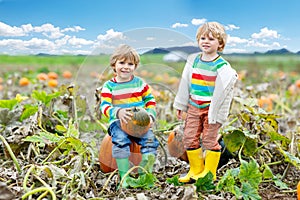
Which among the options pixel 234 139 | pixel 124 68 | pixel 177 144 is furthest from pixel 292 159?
pixel 124 68

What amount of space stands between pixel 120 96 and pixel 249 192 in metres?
0.71

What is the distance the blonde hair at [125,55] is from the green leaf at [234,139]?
2.11ft

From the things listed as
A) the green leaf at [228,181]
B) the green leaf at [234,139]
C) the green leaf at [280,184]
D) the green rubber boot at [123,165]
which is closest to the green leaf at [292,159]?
the green leaf at [280,184]

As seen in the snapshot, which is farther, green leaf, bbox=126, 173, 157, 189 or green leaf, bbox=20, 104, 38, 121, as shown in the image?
green leaf, bbox=20, 104, 38, 121

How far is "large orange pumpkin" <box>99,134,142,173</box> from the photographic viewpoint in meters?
2.60

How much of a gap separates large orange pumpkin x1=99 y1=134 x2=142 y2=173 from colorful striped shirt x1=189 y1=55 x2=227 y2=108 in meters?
0.35

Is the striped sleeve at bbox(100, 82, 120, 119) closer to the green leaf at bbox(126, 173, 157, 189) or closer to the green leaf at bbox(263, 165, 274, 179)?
the green leaf at bbox(126, 173, 157, 189)

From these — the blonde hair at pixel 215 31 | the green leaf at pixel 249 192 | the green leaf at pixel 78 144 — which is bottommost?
the green leaf at pixel 249 192

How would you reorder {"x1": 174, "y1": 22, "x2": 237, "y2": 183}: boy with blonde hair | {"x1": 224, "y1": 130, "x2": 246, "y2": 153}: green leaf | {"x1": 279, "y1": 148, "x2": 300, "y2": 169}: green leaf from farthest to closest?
{"x1": 224, "y1": 130, "x2": 246, "y2": 153}: green leaf → {"x1": 279, "y1": 148, "x2": 300, "y2": 169}: green leaf → {"x1": 174, "y1": 22, "x2": 237, "y2": 183}: boy with blonde hair

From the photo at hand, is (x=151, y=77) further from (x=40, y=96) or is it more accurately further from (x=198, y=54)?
(x=40, y=96)

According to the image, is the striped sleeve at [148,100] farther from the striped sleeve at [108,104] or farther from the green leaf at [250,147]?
the green leaf at [250,147]

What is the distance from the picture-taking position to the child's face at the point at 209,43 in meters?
2.49

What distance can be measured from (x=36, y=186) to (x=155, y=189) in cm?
53

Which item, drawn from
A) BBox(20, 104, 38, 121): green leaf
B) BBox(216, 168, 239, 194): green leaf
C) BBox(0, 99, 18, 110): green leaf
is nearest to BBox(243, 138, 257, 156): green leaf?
BBox(216, 168, 239, 194): green leaf
